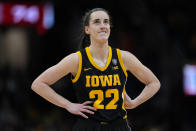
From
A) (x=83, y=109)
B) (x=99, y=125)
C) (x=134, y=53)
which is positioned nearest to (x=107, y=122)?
(x=99, y=125)

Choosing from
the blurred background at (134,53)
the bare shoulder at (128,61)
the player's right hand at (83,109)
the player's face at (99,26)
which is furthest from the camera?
the blurred background at (134,53)

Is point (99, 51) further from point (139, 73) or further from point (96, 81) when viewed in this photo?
point (139, 73)

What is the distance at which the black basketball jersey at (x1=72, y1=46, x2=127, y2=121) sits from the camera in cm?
397

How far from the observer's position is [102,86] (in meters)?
3.96

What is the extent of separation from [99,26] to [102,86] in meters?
0.60

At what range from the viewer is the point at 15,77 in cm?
1281

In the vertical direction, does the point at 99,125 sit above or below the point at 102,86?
below

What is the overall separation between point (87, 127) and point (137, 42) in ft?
23.8

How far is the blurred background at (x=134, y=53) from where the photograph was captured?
957 centimetres

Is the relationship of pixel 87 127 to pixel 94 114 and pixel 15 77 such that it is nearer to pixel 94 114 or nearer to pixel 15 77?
pixel 94 114

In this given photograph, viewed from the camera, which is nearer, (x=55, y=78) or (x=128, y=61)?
(x=55, y=78)

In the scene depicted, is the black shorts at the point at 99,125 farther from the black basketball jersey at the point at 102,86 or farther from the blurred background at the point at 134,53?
the blurred background at the point at 134,53

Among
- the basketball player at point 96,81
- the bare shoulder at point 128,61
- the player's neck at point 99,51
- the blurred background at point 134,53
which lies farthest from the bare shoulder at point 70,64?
the blurred background at point 134,53

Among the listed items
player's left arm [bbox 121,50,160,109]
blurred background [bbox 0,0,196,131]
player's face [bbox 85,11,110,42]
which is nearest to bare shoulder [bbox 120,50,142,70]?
player's left arm [bbox 121,50,160,109]
